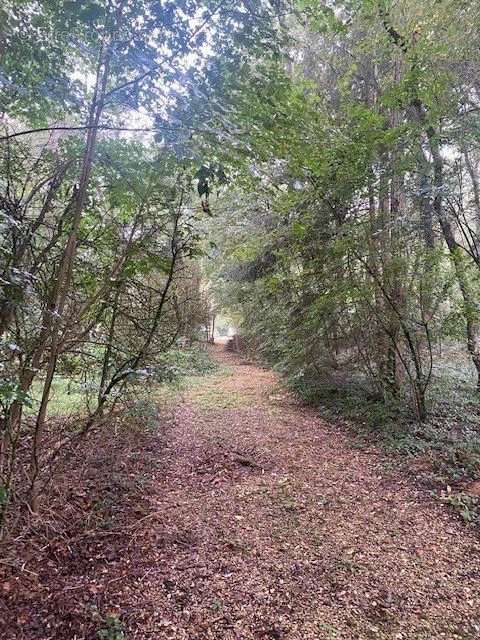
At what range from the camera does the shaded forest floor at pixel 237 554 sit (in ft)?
6.61

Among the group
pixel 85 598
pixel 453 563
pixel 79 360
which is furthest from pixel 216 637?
pixel 79 360

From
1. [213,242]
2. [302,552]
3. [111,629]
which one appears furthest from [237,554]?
[213,242]

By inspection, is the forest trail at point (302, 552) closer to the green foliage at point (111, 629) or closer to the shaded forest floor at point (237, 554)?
the shaded forest floor at point (237, 554)

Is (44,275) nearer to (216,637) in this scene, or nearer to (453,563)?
(216,637)

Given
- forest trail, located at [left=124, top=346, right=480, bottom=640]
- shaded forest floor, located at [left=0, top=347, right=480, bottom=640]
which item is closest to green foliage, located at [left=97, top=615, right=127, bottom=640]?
shaded forest floor, located at [left=0, top=347, right=480, bottom=640]

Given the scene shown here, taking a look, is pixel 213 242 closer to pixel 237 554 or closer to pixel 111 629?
pixel 237 554

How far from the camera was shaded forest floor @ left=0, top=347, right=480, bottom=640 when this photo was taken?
2.01 metres

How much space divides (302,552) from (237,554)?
48cm

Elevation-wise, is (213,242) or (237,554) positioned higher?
(213,242)

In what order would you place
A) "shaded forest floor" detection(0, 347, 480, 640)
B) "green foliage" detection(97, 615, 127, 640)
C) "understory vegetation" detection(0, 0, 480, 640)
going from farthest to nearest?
1. "understory vegetation" detection(0, 0, 480, 640)
2. "shaded forest floor" detection(0, 347, 480, 640)
3. "green foliage" detection(97, 615, 127, 640)

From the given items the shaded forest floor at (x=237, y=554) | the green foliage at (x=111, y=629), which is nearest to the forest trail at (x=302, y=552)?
the shaded forest floor at (x=237, y=554)

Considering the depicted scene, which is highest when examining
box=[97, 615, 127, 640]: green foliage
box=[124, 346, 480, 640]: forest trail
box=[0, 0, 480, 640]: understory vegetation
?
box=[0, 0, 480, 640]: understory vegetation

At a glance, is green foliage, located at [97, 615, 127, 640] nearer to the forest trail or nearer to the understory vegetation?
the understory vegetation

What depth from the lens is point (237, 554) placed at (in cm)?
260
